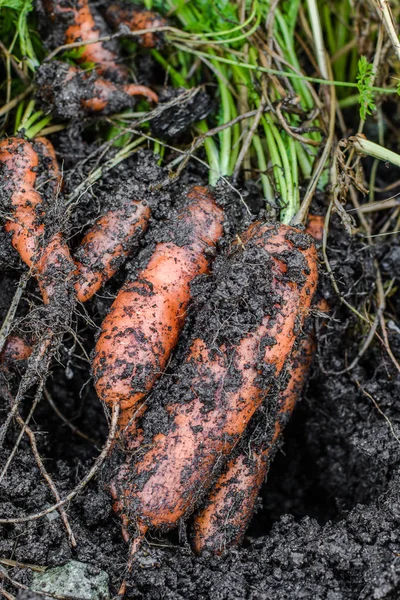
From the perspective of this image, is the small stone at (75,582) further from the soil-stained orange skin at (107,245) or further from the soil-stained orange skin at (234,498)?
the soil-stained orange skin at (107,245)

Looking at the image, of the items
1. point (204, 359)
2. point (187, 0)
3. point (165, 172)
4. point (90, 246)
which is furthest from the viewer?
point (187, 0)

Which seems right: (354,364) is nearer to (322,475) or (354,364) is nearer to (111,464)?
(322,475)

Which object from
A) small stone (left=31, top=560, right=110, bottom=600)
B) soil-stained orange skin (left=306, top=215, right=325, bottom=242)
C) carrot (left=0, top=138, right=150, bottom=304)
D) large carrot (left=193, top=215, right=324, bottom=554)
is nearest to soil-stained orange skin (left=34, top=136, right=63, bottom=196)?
carrot (left=0, top=138, right=150, bottom=304)

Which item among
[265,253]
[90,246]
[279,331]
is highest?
[90,246]

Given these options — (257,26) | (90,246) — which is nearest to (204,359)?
(90,246)

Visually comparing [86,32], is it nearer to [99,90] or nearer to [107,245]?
[99,90]

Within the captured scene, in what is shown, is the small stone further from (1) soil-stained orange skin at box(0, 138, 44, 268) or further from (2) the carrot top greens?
(2) the carrot top greens
